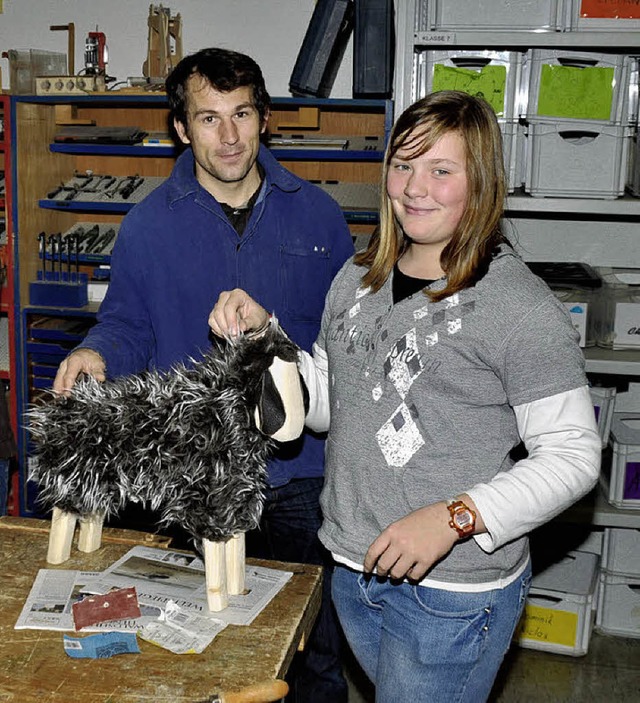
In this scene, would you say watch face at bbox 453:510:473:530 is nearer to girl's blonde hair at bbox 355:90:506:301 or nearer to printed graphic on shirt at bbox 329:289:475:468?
A: printed graphic on shirt at bbox 329:289:475:468

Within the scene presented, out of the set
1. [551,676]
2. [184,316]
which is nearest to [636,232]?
[551,676]

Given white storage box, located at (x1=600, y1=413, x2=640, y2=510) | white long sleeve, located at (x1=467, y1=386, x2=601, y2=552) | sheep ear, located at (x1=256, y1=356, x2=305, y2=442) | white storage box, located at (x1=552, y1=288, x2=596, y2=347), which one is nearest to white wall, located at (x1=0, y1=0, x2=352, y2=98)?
white storage box, located at (x1=552, y1=288, x2=596, y2=347)

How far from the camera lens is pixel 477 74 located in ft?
8.09

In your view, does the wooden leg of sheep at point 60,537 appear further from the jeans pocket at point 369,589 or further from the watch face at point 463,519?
the watch face at point 463,519

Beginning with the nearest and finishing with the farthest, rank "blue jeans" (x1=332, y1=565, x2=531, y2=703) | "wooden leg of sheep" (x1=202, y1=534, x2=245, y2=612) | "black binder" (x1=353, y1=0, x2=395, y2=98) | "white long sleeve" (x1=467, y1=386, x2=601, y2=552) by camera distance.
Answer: "white long sleeve" (x1=467, y1=386, x2=601, y2=552)
"blue jeans" (x1=332, y1=565, x2=531, y2=703)
"wooden leg of sheep" (x1=202, y1=534, x2=245, y2=612)
"black binder" (x1=353, y1=0, x2=395, y2=98)

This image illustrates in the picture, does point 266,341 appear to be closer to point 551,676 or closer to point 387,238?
point 387,238

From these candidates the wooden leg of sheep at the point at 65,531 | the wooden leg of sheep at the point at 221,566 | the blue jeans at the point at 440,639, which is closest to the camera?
the blue jeans at the point at 440,639

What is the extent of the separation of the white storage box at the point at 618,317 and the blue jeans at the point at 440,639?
1.43 meters

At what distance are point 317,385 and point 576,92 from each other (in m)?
1.44

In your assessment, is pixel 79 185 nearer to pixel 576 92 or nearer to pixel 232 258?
pixel 232 258

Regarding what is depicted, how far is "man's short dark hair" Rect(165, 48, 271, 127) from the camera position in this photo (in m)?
1.73

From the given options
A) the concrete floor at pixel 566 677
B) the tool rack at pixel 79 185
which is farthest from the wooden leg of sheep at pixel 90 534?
the tool rack at pixel 79 185

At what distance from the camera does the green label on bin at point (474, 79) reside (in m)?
2.45

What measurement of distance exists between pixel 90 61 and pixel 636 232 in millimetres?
1977
